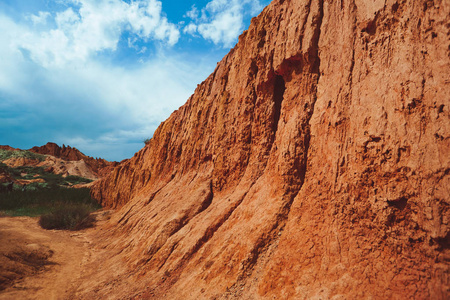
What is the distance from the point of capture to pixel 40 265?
26.7 feet

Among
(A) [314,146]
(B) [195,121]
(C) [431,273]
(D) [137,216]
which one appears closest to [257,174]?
(A) [314,146]

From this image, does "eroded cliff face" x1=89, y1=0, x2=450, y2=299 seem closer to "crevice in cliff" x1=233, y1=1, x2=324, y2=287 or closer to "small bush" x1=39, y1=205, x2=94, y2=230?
"crevice in cliff" x1=233, y1=1, x2=324, y2=287

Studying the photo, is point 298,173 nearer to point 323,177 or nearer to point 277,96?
point 323,177

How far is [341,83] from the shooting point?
503 centimetres

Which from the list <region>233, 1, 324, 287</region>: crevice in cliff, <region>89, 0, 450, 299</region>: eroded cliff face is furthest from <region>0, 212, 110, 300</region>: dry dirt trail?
<region>233, 1, 324, 287</region>: crevice in cliff

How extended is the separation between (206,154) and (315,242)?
20.5 ft

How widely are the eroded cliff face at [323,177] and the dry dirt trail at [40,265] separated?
876 millimetres

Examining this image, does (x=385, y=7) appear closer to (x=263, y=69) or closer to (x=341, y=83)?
(x=341, y=83)

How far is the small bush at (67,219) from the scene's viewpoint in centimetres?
1427

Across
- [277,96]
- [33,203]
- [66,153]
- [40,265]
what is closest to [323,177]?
[277,96]

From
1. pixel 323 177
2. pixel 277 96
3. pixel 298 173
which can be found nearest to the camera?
pixel 323 177

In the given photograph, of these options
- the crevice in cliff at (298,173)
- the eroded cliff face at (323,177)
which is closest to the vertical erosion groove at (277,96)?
the eroded cliff face at (323,177)

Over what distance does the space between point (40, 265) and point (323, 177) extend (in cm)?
952

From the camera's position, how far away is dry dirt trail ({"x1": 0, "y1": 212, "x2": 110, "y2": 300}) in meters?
6.64
